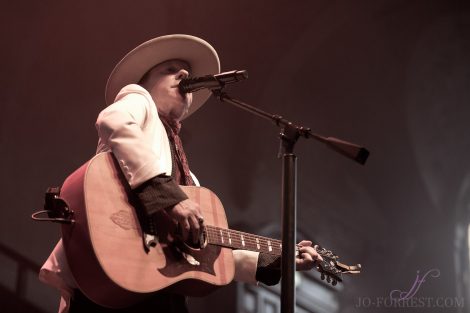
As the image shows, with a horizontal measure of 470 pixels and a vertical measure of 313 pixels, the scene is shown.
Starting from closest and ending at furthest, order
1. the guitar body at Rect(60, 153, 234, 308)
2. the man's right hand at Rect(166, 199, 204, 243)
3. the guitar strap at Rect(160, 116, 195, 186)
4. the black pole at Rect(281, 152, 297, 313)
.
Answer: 1. the black pole at Rect(281, 152, 297, 313)
2. the guitar body at Rect(60, 153, 234, 308)
3. the man's right hand at Rect(166, 199, 204, 243)
4. the guitar strap at Rect(160, 116, 195, 186)

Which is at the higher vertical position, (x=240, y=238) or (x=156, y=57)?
(x=156, y=57)

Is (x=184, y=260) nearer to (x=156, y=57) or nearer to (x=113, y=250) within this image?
(x=113, y=250)

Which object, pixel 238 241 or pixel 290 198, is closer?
pixel 290 198

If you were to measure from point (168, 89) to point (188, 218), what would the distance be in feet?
2.16

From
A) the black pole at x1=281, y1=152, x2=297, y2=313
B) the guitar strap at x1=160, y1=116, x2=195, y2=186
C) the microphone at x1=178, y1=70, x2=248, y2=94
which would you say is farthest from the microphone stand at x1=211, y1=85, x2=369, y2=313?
the guitar strap at x1=160, y1=116, x2=195, y2=186

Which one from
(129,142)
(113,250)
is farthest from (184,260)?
(129,142)

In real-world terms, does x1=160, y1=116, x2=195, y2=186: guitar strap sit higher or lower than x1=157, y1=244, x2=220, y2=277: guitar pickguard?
higher

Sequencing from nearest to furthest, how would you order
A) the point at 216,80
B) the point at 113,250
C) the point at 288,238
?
the point at 288,238
the point at 113,250
the point at 216,80

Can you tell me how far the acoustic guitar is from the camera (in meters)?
1.81

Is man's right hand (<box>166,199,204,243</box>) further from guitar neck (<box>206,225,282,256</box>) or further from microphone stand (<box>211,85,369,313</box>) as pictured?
microphone stand (<box>211,85,369,313</box>)

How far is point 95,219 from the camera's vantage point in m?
1.83

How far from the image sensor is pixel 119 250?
1849 millimetres

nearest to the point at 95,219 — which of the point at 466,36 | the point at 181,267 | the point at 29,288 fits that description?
the point at 181,267

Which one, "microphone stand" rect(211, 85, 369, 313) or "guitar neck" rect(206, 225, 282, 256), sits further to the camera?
"guitar neck" rect(206, 225, 282, 256)
